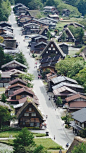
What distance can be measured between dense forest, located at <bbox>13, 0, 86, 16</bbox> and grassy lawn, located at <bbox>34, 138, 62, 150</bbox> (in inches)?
3457

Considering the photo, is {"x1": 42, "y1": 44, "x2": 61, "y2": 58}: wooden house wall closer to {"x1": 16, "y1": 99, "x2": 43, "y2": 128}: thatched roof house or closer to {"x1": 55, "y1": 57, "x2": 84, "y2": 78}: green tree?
{"x1": 55, "y1": 57, "x2": 84, "y2": 78}: green tree

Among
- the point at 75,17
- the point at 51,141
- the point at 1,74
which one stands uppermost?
the point at 75,17

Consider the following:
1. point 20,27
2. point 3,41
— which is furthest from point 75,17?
point 3,41

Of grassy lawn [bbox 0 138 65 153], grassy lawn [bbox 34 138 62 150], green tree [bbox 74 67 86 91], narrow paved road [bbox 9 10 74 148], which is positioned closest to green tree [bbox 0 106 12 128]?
grassy lawn [bbox 0 138 65 153]

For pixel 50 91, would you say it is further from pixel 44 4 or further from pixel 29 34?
pixel 44 4

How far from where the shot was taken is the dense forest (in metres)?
129

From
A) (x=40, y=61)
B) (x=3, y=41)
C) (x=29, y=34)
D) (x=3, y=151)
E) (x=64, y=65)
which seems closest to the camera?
(x=3, y=151)

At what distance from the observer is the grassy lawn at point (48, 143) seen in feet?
137

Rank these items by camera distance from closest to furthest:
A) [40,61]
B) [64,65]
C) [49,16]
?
[64,65] → [40,61] → [49,16]

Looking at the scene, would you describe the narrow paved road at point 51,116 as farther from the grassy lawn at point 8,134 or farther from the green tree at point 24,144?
the green tree at point 24,144

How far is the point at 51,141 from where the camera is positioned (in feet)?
144

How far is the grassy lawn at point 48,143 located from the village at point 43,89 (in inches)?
23.9

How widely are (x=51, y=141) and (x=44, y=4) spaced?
97.4 m

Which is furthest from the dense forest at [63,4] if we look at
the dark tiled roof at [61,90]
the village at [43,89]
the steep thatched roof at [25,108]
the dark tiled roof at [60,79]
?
the steep thatched roof at [25,108]
